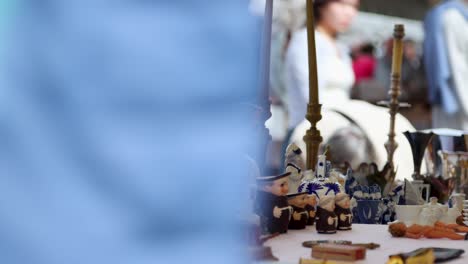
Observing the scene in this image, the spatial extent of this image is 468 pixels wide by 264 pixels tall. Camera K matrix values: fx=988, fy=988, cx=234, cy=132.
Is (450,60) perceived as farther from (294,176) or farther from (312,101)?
(294,176)

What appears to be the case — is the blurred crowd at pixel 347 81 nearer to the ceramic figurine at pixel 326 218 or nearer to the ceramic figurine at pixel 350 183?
the ceramic figurine at pixel 350 183

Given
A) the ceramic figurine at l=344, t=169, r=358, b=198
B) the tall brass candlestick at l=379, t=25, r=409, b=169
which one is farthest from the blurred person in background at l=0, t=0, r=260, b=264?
the tall brass candlestick at l=379, t=25, r=409, b=169

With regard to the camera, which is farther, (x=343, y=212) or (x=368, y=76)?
(x=368, y=76)

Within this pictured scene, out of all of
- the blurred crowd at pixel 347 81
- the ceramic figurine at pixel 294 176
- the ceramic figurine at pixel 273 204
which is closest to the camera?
the ceramic figurine at pixel 273 204

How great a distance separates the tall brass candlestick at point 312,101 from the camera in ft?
5.81

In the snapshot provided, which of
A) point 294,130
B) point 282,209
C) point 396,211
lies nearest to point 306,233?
point 282,209

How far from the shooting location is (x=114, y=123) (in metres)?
0.77

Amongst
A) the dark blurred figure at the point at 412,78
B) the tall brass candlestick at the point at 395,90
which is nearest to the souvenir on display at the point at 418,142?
the tall brass candlestick at the point at 395,90

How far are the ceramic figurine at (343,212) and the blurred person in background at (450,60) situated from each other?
135 inches

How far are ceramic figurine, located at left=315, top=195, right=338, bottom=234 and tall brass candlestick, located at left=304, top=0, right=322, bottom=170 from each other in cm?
36

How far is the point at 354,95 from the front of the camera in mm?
5723

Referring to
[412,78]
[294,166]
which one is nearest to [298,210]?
[294,166]

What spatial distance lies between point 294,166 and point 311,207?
114mm

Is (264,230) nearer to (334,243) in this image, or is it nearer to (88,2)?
(334,243)
